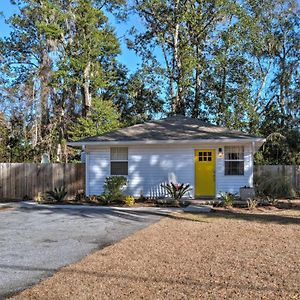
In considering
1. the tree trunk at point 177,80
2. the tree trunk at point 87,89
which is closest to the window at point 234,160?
the tree trunk at point 177,80

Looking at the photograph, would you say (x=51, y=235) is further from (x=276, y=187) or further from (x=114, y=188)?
(x=276, y=187)

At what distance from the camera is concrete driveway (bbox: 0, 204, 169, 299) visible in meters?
6.09

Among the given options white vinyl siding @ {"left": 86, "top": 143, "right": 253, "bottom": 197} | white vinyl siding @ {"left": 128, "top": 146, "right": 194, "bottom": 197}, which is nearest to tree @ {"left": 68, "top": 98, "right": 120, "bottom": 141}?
white vinyl siding @ {"left": 86, "top": 143, "right": 253, "bottom": 197}

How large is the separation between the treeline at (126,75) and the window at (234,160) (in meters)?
11.2

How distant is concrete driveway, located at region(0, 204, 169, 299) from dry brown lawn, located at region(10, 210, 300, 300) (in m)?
0.37

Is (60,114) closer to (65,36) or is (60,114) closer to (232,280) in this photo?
(65,36)

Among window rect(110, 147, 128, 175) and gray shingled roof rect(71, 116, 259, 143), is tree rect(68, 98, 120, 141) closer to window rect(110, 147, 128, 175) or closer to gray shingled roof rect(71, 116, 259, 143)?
gray shingled roof rect(71, 116, 259, 143)

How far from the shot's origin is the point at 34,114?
2792cm

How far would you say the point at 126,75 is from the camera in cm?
3272

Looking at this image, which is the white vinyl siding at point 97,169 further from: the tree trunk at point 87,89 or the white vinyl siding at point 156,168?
the tree trunk at point 87,89

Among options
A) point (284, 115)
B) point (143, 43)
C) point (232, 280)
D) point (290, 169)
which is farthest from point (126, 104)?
point (232, 280)

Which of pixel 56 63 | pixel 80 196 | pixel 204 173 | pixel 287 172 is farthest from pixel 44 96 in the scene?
pixel 287 172

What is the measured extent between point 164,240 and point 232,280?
119 inches

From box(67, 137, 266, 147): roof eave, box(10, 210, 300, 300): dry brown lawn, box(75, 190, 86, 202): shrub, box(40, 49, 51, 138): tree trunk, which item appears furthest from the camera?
box(40, 49, 51, 138): tree trunk
